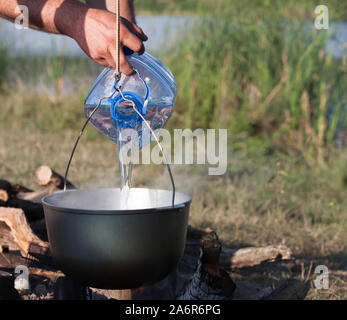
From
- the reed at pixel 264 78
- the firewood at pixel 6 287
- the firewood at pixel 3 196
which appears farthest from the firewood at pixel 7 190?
the reed at pixel 264 78

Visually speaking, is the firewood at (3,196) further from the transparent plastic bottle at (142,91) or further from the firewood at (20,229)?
the transparent plastic bottle at (142,91)

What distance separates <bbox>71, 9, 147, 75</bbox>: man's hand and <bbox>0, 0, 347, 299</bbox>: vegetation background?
1.88 m

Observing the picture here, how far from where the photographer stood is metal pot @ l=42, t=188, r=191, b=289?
5.48 feet

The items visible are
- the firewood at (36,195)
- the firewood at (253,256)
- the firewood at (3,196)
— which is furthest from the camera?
the firewood at (36,195)

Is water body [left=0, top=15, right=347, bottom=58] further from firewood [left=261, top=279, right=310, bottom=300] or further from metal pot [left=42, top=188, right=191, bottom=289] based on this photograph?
metal pot [left=42, top=188, right=191, bottom=289]

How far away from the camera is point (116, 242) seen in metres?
1.68

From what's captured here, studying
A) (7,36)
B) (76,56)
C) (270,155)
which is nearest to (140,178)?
(270,155)

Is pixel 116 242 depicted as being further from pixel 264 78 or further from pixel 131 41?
pixel 264 78

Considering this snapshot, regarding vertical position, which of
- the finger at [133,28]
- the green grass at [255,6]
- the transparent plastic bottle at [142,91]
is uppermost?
the green grass at [255,6]

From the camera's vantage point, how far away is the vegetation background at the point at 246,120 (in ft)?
13.1

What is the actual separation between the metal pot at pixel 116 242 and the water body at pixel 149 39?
12.7ft

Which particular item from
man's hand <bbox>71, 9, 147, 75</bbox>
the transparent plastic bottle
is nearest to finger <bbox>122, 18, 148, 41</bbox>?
man's hand <bbox>71, 9, 147, 75</bbox>

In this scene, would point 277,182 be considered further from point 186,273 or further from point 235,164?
point 186,273

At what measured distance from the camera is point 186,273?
2.73 meters
